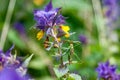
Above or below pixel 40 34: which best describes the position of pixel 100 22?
below

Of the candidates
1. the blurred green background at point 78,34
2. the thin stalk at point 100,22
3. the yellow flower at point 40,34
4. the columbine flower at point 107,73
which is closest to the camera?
the yellow flower at point 40,34

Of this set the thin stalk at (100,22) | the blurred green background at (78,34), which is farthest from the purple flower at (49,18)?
the thin stalk at (100,22)

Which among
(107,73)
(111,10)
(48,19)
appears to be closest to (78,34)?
(111,10)

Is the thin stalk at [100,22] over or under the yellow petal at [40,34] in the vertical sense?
under

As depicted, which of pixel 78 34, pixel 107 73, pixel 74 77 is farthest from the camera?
pixel 78 34

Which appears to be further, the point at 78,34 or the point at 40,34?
the point at 78,34

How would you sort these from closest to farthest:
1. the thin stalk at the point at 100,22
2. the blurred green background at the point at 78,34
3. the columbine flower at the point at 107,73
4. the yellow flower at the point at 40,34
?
the yellow flower at the point at 40,34, the columbine flower at the point at 107,73, the blurred green background at the point at 78,34, the thin stalk at the point at 100,22

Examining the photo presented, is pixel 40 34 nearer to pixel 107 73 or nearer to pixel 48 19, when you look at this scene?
pixel 48 19

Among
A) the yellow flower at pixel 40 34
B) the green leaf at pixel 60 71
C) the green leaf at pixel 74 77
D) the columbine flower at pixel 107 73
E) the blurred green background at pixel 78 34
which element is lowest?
the blurred green background at pixel 78 34

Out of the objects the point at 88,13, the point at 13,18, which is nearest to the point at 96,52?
the point at 88,13

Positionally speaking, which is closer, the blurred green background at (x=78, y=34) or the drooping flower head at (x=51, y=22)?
the drooping flower head at (x=51, y=22)

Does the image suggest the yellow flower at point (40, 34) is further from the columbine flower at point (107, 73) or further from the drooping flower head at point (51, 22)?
the columbine flower at point (107, 73)
